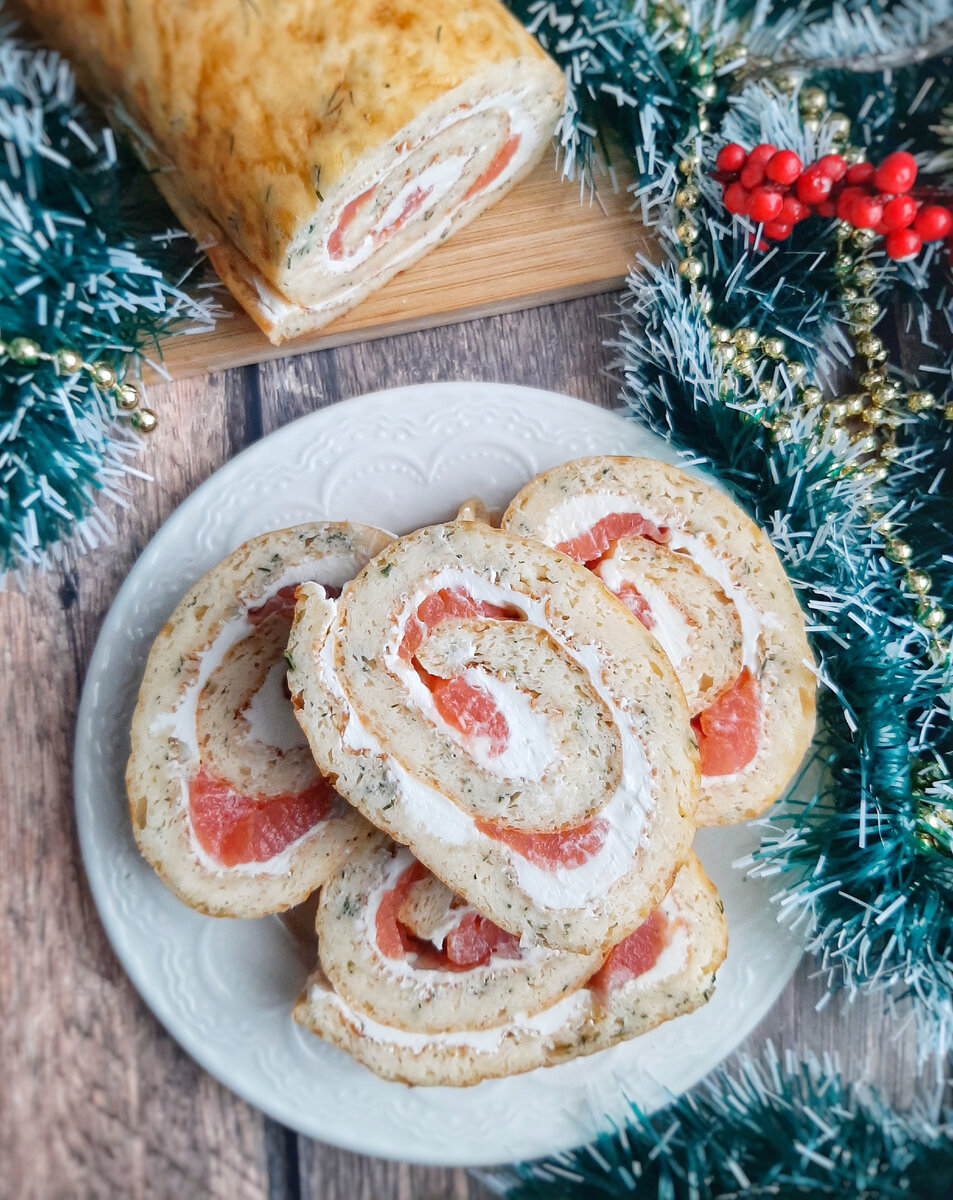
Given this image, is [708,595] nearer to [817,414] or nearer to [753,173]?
[817,414]

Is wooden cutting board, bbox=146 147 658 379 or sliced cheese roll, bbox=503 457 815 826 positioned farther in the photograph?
wooden cutting board, bbox=146 147 658 379

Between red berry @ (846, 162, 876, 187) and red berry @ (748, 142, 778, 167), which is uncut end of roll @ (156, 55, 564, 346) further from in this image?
red berry @ (846, 162, 876, 187)

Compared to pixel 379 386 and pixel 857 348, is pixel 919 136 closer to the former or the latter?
pixel 857 348

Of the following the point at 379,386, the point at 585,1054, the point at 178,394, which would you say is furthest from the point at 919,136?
the point at 585,1054

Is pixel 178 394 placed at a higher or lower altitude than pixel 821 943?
higher

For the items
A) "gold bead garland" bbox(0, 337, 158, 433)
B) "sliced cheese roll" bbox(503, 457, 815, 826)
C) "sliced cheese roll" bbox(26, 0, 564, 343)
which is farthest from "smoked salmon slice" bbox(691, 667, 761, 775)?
"gold bead garland" bbox(0, 337, 158, 433)

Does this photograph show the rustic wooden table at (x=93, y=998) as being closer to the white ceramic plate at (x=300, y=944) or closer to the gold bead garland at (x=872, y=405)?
the white ceramic plate at (x=300, y=944)
